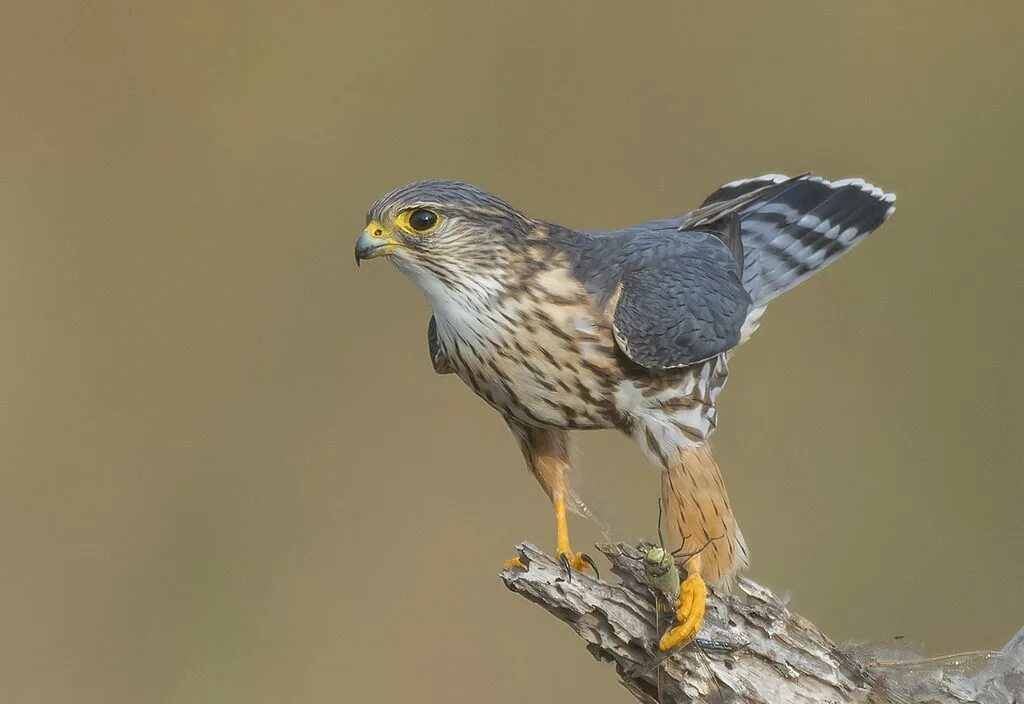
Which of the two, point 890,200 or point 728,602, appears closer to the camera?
point 728,602

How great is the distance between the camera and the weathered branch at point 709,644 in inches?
94.3

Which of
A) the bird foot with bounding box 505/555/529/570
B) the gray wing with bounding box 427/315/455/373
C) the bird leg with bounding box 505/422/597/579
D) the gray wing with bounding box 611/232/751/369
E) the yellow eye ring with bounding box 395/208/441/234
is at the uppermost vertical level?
the yellow eye ring with bounding box 395/208/441/234

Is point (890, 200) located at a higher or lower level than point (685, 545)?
higher

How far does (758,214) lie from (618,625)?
1629mm

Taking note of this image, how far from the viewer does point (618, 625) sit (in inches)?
95.3

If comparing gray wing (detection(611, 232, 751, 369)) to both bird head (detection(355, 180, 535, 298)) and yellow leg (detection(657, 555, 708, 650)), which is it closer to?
bird head (detection(355, 180, 535, 298))

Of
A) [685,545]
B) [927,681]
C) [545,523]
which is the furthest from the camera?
[545,523]

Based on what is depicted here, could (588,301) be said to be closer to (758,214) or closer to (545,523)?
(758,214)

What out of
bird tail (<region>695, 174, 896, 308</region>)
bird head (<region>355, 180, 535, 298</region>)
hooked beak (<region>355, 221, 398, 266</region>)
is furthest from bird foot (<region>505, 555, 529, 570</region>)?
bird tail (<region>695, 174, 896, 308</region>)

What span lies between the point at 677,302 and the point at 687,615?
29.4 inches

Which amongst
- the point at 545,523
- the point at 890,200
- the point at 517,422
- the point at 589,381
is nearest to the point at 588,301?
the point at 589,381

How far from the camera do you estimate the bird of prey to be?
8.46ft

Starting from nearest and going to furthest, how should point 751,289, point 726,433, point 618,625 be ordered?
point 618,625
point 751,289
point 726,433

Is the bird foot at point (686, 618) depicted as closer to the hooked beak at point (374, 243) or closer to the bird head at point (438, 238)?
the bird head at point (438, 238)
